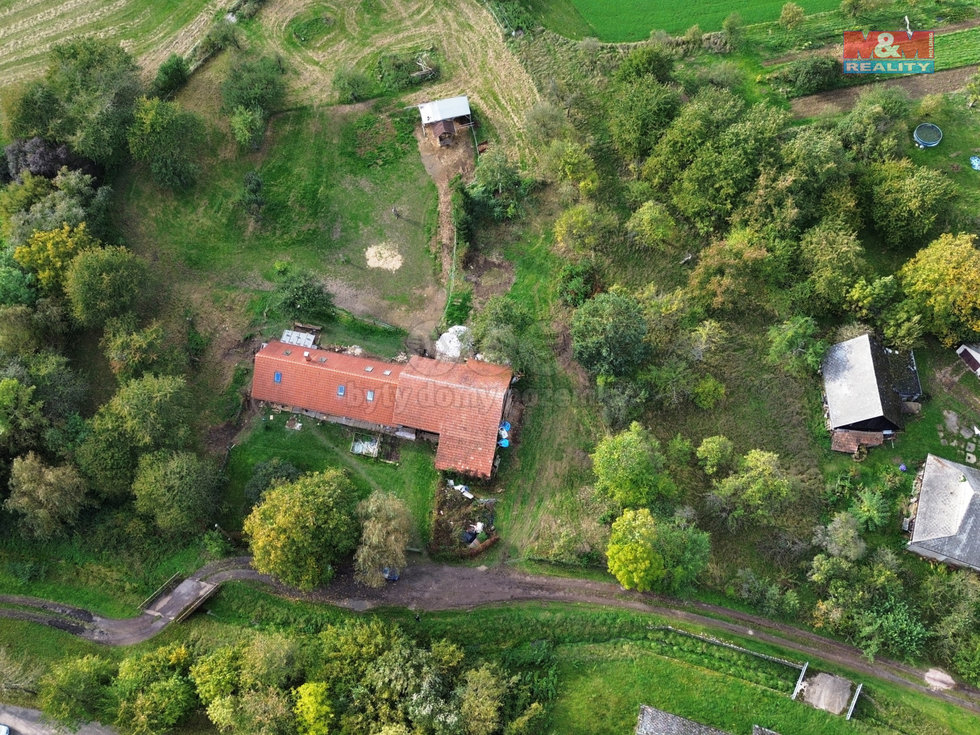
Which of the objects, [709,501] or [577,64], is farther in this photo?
[577,64]

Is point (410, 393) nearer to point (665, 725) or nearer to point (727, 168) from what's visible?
point (665, 725)

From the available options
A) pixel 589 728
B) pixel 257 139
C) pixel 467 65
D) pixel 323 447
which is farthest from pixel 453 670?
pixel 467 65

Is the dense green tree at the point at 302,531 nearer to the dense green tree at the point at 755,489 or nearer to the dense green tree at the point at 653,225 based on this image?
the dense green tree at the point at 755,489

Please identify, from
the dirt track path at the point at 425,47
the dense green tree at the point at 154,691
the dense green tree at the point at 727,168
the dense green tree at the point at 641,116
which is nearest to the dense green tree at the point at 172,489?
the dense green tree at the point at 154,691

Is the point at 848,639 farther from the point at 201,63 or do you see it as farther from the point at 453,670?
the point at 201,63

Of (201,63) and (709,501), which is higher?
(201,63)

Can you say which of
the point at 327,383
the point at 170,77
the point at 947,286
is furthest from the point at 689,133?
the point at 170,77
